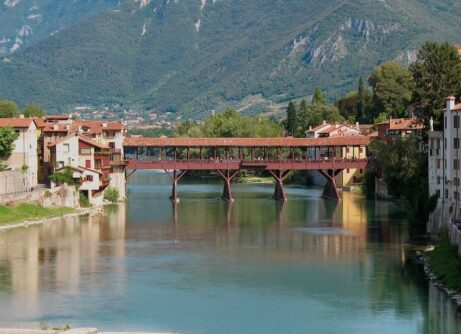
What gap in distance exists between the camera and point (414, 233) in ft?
235

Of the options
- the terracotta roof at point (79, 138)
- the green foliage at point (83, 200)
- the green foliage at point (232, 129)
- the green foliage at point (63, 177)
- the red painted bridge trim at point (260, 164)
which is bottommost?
the green foliage at point (83, 200)

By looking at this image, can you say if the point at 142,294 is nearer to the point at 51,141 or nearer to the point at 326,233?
the point at 326,233

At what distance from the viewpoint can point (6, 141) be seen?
93.1m

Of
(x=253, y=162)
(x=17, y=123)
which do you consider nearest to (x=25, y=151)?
(x=17, y=123)

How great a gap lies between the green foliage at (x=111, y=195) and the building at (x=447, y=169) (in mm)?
36438

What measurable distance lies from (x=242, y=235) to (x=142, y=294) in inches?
939

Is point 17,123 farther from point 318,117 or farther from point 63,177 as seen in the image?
point 318,117

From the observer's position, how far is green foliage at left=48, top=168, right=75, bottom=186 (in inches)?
3713

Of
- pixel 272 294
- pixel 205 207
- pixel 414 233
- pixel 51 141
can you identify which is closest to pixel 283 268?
pixel 272 294

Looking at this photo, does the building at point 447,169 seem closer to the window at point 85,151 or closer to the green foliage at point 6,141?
the green foliage at point 6,141

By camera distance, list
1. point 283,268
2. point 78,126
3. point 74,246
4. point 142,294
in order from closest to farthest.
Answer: point 142,294 < point 283,268 < point 74,246 < point 78,126

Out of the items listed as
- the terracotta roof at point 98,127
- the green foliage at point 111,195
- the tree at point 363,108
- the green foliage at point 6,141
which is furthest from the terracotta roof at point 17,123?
the tree at point 363,108

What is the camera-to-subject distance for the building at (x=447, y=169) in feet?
220

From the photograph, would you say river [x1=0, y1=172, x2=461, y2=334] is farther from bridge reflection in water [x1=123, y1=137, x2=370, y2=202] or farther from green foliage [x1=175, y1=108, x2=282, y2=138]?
green foliage [x1=175, y1=108, x2=282, y2=138]
